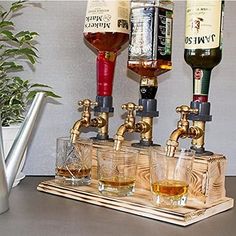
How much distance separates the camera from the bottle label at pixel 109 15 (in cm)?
103

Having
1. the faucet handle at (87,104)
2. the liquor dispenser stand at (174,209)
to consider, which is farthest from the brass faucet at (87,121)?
the liquor dispenser stand at (174,209)

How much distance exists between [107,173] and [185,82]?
40 cm

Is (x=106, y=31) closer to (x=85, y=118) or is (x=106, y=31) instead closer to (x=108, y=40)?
(x=108, y=40)

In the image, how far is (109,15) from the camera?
1.03 metres

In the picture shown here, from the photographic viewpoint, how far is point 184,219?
826mm

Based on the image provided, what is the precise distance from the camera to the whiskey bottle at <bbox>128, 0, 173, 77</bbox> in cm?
97

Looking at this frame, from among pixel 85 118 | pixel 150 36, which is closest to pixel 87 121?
pixel 85 118

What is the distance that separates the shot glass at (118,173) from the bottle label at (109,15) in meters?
0.27

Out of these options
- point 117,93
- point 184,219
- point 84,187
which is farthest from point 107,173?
point 117,93

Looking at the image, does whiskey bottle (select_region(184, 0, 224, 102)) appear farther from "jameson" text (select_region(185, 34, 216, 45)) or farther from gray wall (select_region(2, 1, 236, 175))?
gray wall (select_region(2, 1, 236, 175))

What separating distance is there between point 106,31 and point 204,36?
0.75 ft

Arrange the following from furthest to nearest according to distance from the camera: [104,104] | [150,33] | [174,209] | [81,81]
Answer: [81,81]
[104,104]
[150,33]
[174,209]

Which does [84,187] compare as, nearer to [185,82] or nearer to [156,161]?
[156,161]

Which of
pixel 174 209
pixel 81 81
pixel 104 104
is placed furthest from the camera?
pixel 81 81
